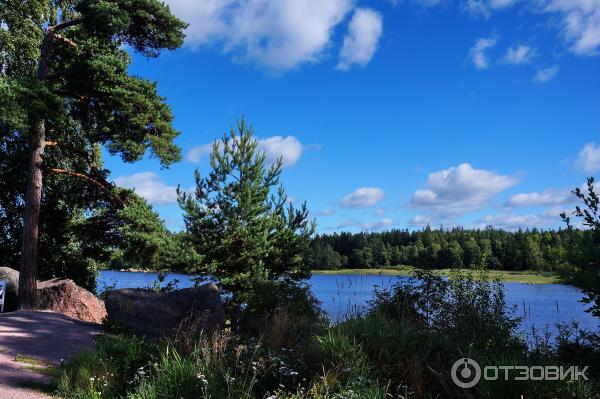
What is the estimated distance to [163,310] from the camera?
10.6 metres

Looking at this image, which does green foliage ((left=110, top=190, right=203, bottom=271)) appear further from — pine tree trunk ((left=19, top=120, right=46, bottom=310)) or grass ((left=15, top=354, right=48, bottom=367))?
grass ((left=15, top=354, right=48, bottom=367))

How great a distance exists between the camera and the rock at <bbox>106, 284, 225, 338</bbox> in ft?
33.5

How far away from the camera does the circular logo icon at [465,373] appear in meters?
5.09

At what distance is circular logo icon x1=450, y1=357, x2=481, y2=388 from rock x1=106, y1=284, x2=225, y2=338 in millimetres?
5627

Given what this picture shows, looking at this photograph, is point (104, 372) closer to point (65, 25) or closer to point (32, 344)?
point (32, 344)

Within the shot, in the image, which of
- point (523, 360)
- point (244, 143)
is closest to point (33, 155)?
point (244, 143)

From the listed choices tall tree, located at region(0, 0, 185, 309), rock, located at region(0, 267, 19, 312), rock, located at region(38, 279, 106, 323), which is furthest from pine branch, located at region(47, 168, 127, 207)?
rock, located at region(0, 267, 19, 312)

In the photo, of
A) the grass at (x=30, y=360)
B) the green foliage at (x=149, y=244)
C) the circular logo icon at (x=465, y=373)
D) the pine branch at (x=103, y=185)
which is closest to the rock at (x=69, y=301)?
the green foliage at (x=149, y=244)

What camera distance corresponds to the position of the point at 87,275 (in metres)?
19.6

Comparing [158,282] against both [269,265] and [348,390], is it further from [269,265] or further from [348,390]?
→ [348,390]

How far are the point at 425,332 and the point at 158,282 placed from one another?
11.7 m

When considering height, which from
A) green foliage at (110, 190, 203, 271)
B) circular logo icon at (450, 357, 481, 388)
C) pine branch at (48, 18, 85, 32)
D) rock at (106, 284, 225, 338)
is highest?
pine branch at (48, 18, 85, 32)

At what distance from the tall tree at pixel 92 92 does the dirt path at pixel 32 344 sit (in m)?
3.80

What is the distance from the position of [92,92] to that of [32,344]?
9.01 meters
